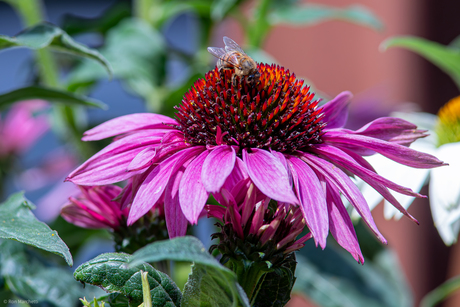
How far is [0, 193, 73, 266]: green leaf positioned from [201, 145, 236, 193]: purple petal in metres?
0.09

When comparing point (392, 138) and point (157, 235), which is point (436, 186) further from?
point (157, 235)

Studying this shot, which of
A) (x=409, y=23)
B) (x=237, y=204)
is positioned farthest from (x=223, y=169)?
(x=409, y=23)

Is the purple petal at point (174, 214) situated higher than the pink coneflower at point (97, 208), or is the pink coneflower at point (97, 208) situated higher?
the purple petal at point (174, 214)

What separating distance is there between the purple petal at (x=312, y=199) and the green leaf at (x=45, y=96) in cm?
21

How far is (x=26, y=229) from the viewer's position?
274mm

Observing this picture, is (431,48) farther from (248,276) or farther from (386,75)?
(386,75)

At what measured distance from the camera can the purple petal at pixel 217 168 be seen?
23 centimetres

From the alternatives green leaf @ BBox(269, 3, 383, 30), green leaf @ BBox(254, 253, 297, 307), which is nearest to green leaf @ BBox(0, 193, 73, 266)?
green leaf @ BBox(254, 253, 297, 307)

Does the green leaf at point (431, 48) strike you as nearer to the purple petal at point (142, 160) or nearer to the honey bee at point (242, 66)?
the honey bee at point (242, 66)

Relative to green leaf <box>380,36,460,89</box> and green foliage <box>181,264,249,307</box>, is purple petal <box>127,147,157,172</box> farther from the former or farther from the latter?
green leaf <box>380,36,460,89</box>

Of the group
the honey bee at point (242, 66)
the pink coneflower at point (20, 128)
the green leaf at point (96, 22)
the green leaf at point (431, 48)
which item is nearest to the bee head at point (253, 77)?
the honey bee at point (242, 66)

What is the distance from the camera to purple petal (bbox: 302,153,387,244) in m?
0.26

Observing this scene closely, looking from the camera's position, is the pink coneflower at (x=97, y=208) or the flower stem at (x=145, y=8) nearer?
the pink coneflower at (x=97, y=208)

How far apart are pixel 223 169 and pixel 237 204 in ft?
0.11
